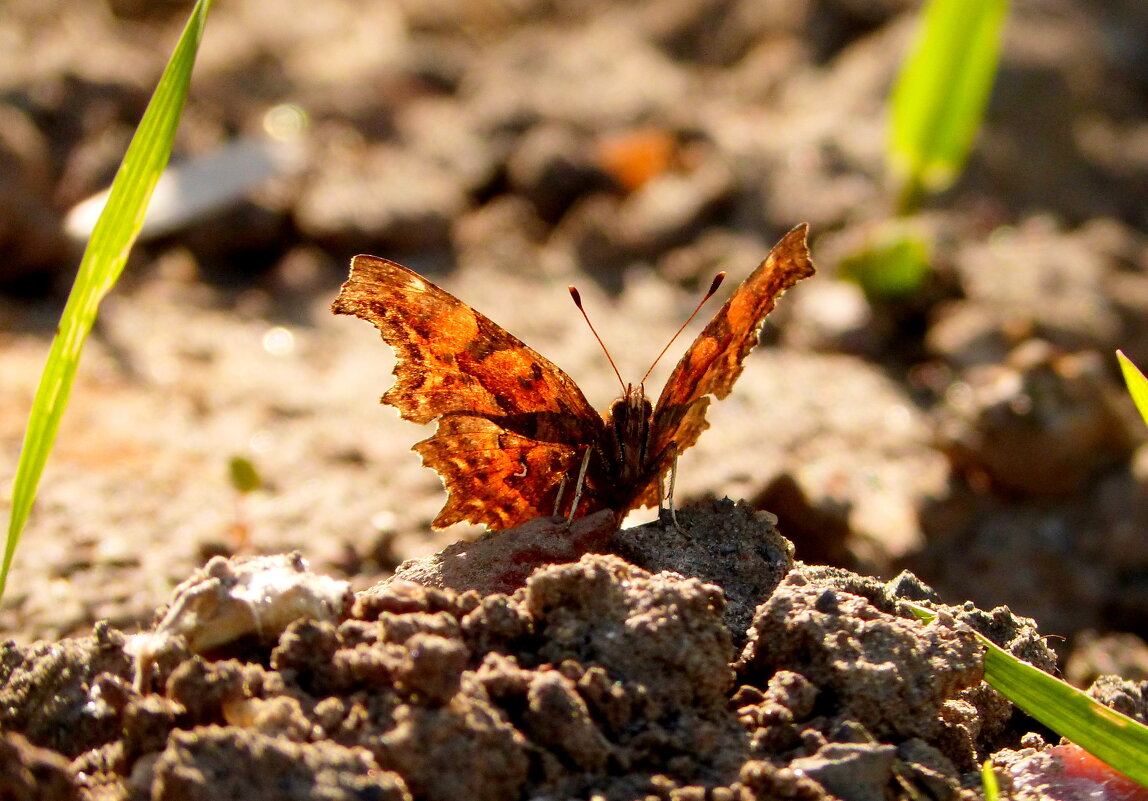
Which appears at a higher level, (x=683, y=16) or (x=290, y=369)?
(x=683, y=16)

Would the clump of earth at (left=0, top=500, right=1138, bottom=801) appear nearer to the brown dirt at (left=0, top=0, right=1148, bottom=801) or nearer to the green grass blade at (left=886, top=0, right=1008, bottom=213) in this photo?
the brown dirt at (left=0, top=0, right=1148, bottom=801)

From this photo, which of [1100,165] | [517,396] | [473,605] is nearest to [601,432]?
[517,396]

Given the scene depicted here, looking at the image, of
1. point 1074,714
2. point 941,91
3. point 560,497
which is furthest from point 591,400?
point 1074,714

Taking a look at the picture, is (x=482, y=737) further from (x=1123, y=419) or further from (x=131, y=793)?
(x=1123, y=419)

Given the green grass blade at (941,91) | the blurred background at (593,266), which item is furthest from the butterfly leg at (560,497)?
the green grass blade at (941,91)

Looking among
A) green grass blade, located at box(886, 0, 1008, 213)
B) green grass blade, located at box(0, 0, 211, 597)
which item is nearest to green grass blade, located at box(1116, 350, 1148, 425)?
green grass blade, located at box(0, 0, 211, 597)

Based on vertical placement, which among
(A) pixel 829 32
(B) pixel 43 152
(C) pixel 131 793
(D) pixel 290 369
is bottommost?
(C) pixel 131 793
